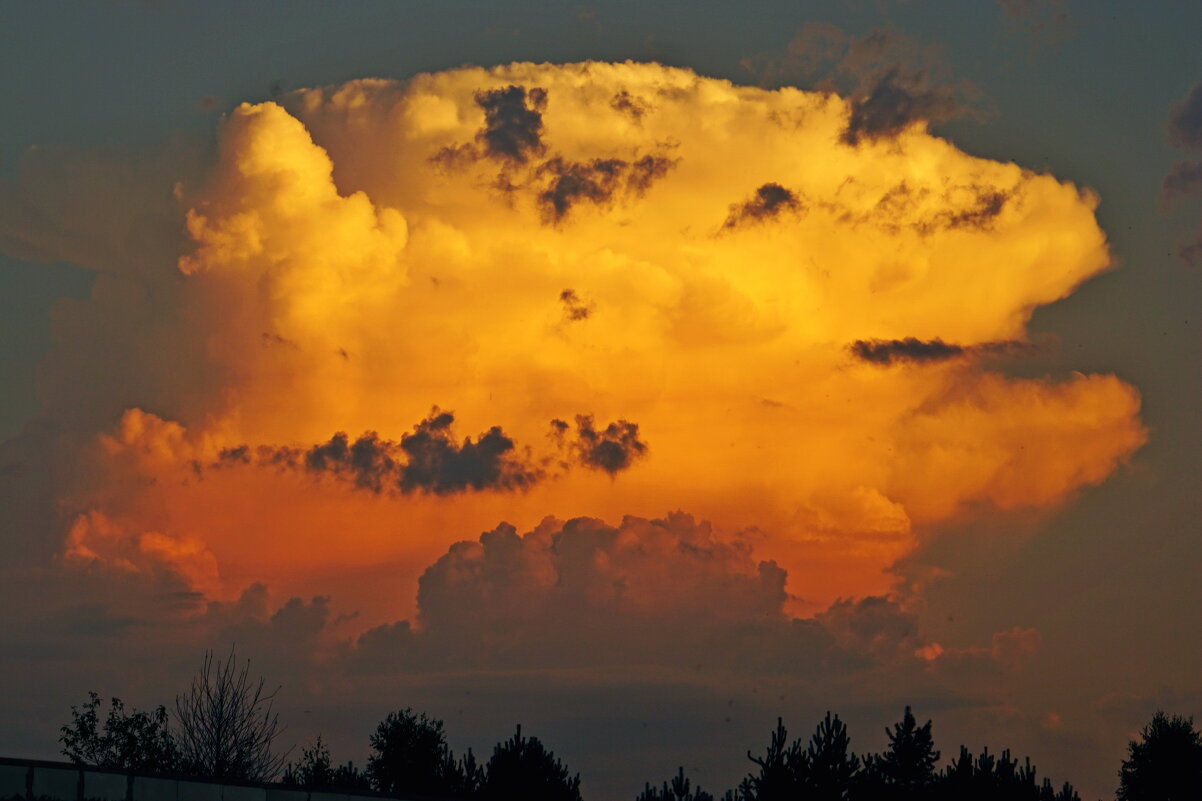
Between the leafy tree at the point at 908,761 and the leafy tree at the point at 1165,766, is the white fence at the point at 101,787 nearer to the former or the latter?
the leafy tree at the point at 908,761

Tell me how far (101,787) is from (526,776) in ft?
→ 152

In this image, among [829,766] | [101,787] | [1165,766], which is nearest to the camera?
[101,787]

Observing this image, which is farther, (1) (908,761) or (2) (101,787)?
(1) (908,761)

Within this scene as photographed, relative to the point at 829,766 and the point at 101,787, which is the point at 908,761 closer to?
the point at 829,766

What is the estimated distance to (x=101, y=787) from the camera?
142 feet

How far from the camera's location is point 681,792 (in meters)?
62.3

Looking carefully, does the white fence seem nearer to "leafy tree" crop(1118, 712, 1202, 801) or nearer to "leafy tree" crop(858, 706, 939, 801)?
"leafy tree" crop(858, 706, 939, 801)

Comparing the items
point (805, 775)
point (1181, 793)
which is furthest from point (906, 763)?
point (1181, 793)

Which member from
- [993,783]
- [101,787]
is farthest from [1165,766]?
[101,787]

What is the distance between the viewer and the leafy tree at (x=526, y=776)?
8669cm

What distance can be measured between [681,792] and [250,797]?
24.2 m

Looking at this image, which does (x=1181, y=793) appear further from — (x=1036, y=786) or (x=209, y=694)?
(x=209, y=694)

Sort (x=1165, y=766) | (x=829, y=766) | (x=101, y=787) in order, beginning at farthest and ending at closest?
(x=1165, y=766) → (x=829, y=766) → (x=101, y=787)

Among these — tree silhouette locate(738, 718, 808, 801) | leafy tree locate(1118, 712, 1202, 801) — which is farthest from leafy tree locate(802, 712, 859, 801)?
leafy tree locate(1118, 712, 1202, 801)
